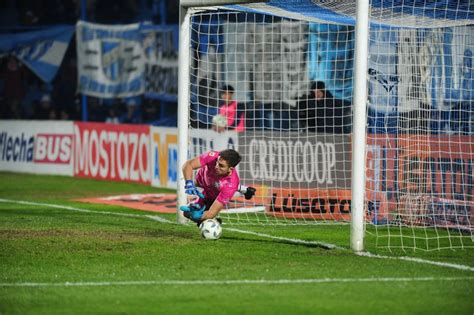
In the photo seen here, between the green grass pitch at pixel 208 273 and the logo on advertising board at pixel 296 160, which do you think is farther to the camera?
the logo on advertising board at pixel 296 160

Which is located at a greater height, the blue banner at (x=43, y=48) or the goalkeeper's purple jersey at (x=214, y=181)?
the blue banner at (x=43, y=48)

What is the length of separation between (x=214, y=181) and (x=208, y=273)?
12.0ft

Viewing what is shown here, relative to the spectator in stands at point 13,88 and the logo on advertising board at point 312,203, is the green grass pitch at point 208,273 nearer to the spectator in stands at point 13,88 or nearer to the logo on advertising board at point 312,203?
the logo on advertising board at point 312,203

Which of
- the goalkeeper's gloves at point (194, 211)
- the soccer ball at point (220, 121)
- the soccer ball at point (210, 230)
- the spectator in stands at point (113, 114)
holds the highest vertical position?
the spectator in stands at point (113, 114)

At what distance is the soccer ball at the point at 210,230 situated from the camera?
541 inches

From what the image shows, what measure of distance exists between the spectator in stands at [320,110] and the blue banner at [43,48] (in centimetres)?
1106

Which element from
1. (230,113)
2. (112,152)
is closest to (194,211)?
(230,113)

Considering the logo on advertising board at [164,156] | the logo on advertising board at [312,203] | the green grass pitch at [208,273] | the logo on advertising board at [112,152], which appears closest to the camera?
the green grass pitch at [208,273]

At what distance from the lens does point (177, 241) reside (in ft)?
44.7

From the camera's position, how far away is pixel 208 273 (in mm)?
10812

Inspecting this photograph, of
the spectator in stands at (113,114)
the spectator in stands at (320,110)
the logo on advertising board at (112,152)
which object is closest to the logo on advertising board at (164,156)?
the logo on advertising board at (112,152)

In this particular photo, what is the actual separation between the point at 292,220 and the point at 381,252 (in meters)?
4.55

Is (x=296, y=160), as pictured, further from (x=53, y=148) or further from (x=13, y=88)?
(x=13, y=88)

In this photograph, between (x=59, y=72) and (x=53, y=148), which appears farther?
(x=59, y=72)
